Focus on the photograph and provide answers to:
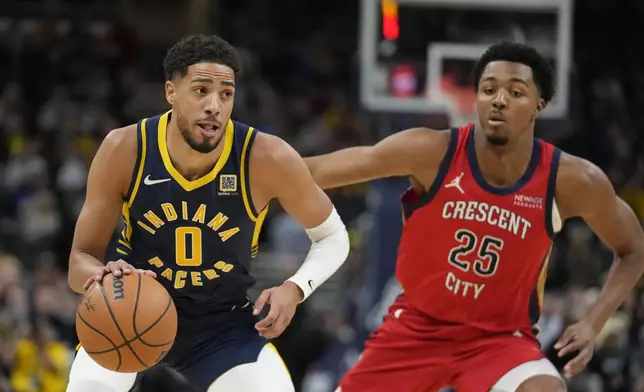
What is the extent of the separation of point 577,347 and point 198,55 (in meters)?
2.21

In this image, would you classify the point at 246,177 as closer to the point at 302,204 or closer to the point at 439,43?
the point at 302,204

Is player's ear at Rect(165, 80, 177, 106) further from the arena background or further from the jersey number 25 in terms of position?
the arena background

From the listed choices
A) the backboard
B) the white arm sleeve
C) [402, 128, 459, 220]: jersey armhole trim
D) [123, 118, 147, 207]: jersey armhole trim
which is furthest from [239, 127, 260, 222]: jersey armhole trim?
the backboard

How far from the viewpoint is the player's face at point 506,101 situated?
17.8 ft

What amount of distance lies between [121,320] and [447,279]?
165cm

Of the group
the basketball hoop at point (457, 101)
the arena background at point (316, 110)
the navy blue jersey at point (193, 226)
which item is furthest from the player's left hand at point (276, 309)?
the basketball hoop at point (457, 101)

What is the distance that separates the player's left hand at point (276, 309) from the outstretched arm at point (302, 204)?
4 centimetres

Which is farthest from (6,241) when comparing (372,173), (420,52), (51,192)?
(372,173)

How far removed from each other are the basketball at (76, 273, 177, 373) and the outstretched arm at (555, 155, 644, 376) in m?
1.88

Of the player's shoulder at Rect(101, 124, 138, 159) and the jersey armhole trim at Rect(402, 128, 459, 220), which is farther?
the jersey armhole trim at Rect(402, 128, 459, 220)

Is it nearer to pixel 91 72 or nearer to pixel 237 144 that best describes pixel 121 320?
pixel 237 144

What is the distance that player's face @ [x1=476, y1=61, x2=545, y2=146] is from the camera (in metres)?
5.43

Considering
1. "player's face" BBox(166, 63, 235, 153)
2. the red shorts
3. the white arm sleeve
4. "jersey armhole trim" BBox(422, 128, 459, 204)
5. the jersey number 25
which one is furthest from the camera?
"jersey armhole trim" BBox(422, 128, 459, 204)

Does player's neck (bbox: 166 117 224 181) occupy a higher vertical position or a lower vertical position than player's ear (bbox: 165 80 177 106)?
lower
